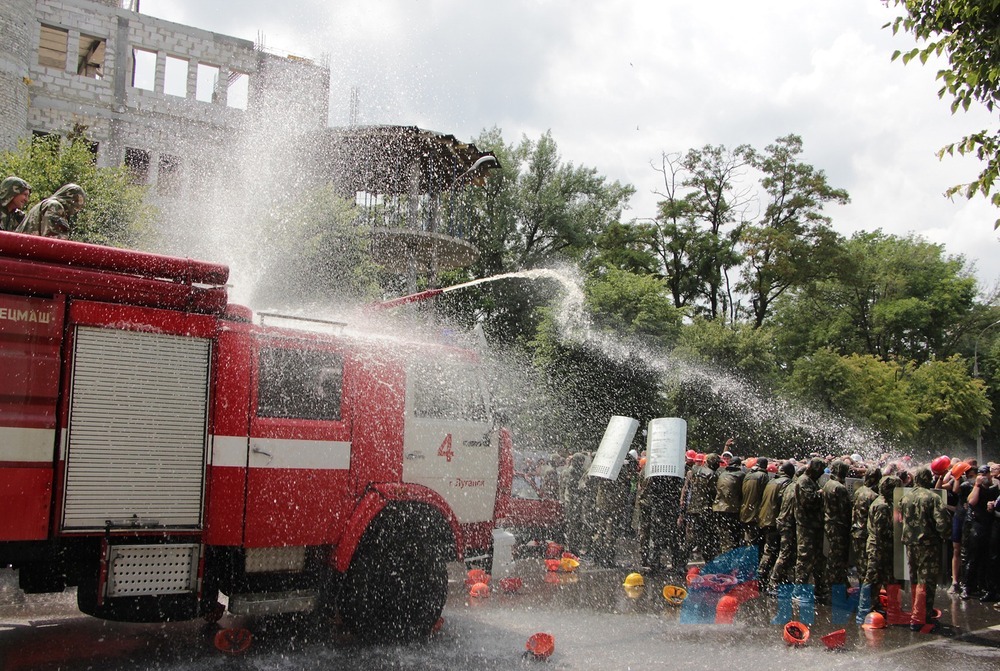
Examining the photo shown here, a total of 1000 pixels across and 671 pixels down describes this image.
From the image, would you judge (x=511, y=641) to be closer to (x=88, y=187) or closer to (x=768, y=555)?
(x=768, y=555)

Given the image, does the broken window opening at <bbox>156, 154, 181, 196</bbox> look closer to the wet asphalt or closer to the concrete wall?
the concrete wall

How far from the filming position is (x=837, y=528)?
951cm

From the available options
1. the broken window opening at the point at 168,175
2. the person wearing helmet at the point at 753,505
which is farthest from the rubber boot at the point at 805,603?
the broken window opening at the point at 168,175

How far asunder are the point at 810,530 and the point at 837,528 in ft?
1.02

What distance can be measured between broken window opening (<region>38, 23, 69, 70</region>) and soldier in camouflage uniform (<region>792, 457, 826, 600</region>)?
105 ft

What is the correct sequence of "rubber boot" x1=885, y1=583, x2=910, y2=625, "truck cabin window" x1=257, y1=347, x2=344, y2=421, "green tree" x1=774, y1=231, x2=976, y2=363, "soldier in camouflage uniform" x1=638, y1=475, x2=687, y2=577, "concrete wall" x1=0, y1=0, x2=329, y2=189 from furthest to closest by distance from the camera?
"green tree" x1=774, y1=231, x2=976, y2=363 → "concrete wall" x1=0, y1=0, x2=329, y2=189 → "soldier in camouflage uniform" x1=638, y1=475, x2=687, y2=577 → "rubber boot" x1=885, y1=583, x2=910, y2=625 → "truck cabin window" x1=257, y1=347, x2=344, y2=421

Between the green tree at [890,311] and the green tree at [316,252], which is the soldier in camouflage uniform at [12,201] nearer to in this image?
the green tree at [316,252]

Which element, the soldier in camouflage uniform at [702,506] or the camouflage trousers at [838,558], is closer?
the camouflage trousers at [838,558]

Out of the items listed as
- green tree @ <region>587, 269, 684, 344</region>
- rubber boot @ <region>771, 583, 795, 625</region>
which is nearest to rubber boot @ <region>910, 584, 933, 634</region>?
rubber boot @ <region>771, 583, 795, 625</region>

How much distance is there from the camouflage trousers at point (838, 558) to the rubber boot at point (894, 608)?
0.48 meters

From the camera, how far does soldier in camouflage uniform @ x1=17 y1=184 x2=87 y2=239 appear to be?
674cm

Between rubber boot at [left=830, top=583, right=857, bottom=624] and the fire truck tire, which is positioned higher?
the fire truck tire

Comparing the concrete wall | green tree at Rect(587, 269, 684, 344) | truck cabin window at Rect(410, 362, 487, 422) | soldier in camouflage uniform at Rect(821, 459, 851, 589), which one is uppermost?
the concrete wall

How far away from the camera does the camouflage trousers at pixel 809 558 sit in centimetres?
956
